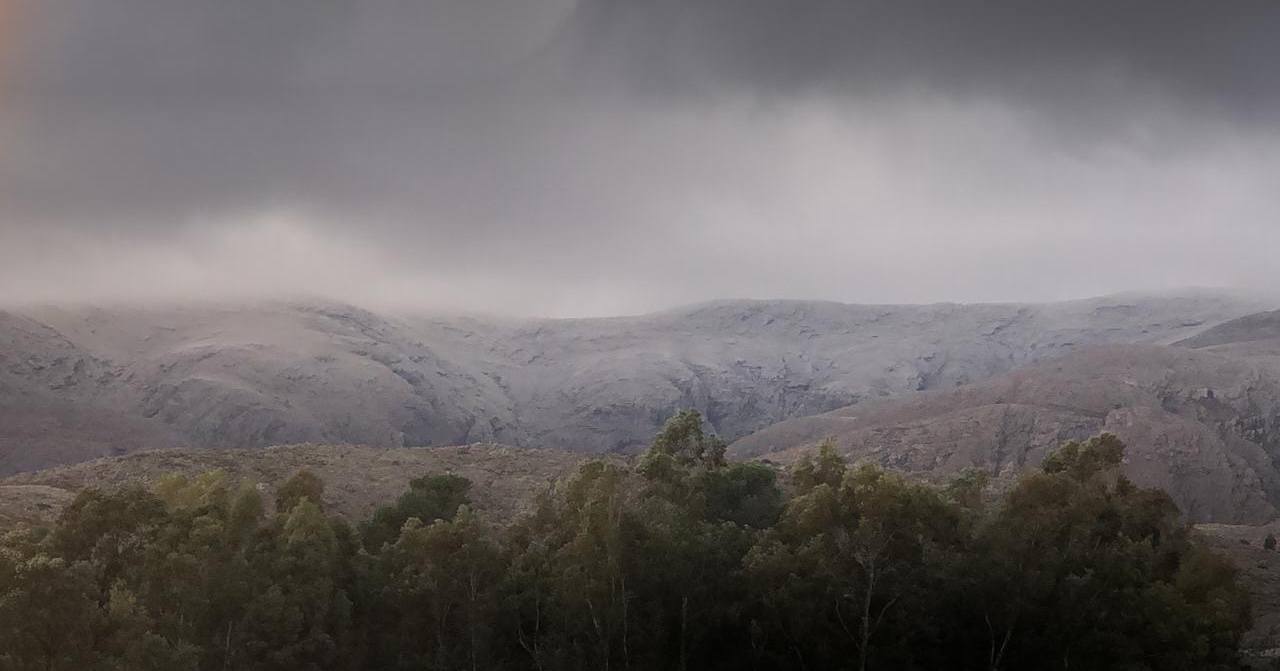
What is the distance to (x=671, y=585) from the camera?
52062mm

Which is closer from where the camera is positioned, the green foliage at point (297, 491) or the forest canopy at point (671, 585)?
the forest canopy at point (671, 585)

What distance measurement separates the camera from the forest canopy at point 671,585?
4691 centimetres

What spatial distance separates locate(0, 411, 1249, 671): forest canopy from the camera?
46906 mm

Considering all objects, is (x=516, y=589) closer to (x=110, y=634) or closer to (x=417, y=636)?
(x=417, y=636)

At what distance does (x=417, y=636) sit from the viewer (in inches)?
2176

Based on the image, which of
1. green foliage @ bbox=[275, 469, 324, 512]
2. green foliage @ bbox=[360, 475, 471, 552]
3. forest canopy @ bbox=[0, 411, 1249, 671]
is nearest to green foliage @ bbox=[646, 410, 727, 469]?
green foliage @ bbox=[360, 475, 471, 552]

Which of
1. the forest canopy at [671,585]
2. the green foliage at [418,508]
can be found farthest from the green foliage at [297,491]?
the forest canopy at [671,585]

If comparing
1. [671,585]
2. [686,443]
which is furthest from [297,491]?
[671,585]

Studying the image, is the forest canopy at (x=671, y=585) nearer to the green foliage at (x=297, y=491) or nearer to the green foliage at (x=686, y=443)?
the green foliage at (x=297, y=491)

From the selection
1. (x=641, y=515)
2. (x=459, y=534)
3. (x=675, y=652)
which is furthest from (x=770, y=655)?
(x=459, y=534)

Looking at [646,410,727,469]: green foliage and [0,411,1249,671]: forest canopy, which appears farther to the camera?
[646,410,727,469]: green foliage

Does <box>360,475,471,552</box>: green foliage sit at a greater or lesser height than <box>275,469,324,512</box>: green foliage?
lesser

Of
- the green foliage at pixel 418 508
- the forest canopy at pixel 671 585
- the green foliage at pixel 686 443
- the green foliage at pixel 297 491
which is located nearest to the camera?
the forest canopy at pixel 671 585

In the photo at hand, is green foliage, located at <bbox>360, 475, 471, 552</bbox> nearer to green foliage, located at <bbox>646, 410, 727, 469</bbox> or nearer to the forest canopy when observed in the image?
the forest canopy
